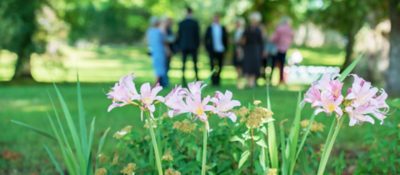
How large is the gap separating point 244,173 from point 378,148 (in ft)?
3.33

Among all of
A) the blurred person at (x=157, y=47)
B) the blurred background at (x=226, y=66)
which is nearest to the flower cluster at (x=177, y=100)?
the blurred background at (x=226, y=66)

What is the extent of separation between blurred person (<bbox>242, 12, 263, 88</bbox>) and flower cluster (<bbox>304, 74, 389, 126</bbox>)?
49.2ft

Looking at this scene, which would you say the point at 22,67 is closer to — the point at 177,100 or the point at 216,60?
Result: the point at 216,60

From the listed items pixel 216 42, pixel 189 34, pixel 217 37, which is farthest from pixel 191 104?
pixel 216 42

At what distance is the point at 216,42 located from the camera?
19438mm

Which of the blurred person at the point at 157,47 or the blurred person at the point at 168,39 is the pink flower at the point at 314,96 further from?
the blurred person at the point at 168,39

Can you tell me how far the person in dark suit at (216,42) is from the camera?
63.2ft

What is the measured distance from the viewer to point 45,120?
469 inches

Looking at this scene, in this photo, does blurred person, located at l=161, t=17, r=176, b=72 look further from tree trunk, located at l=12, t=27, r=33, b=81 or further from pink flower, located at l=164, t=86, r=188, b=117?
pink flower, located at l=164, t=86, r=188, b=117

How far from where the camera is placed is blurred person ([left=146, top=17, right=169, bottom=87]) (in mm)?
18531

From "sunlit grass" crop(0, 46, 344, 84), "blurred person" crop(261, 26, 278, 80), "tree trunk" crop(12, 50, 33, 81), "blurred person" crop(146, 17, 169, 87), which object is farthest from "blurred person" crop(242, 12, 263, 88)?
"tree trunk" crop(12, 50, 33, 81)

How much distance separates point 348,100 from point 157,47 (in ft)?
51.2

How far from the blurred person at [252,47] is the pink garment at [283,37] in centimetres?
175

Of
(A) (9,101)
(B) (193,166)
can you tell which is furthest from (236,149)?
(A) (9,101)
